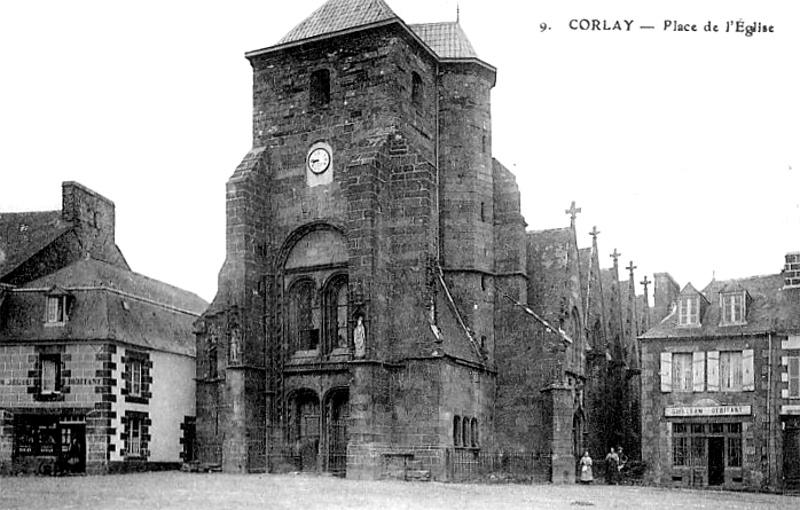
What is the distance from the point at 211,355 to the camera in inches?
1211

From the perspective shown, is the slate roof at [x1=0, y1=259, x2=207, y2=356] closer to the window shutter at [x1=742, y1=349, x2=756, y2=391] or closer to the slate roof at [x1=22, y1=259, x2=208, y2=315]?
the slate roof at [x1=22, y1=259, x2=208, y2=315]

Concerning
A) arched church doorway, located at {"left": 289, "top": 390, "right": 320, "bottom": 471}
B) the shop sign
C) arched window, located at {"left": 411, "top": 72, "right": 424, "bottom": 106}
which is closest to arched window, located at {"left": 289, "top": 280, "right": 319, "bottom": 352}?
arched church doorway, located at {"left": 289, "top": 390, "right": 320, "bottom": 471}

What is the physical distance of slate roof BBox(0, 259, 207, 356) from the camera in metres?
30.2

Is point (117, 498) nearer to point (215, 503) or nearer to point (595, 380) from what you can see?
point (215, 503)

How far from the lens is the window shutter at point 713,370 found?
3225 cm

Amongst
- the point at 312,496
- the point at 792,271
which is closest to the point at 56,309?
the point at 312,496

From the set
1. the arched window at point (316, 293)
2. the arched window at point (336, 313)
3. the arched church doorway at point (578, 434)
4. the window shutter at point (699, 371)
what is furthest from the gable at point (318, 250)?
the window shutter at point (699, 371)

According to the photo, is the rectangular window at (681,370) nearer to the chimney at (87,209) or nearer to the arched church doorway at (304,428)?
the arched church doorway at (304,428)

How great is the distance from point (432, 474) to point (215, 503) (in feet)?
34.6

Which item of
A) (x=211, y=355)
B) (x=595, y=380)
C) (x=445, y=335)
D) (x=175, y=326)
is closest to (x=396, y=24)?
(x=445, y=335)

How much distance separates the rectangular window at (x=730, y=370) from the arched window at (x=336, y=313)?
12.5 metres

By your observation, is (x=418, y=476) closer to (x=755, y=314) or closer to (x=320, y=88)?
(x=320, y=88)

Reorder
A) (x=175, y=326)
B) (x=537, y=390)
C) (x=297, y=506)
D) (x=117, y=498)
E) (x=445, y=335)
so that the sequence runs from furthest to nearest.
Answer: (x=175, y=326)
(x=537, y=390)
(x=445, y=335)
(x=117, y=498)
(x=297, y=506)

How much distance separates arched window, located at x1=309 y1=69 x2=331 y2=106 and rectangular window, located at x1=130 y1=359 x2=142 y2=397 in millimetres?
9997
